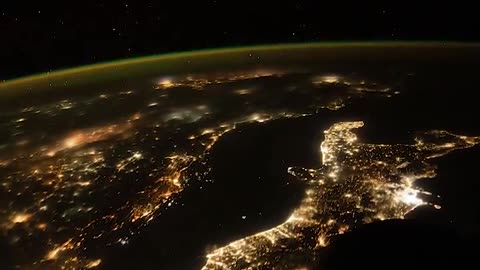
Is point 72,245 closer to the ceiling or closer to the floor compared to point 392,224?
closer to the floor

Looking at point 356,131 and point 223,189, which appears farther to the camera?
point 356,131

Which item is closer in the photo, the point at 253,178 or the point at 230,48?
the point at 253,178

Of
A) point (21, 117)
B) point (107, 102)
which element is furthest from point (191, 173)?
point (21, 117)

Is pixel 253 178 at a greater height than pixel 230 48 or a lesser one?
lesser

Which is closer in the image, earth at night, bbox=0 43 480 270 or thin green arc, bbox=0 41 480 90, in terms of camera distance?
earth at night, bbox=0 43 480 270

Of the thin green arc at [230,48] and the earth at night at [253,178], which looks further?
the thin green arc at [230,48]

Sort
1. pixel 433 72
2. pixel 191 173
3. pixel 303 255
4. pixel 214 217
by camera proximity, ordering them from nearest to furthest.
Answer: pixel 303 255 → pixel 214 217 → pixel 191 173 → pixel 433 72

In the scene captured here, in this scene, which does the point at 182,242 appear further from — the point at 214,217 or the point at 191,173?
the point at 191,173

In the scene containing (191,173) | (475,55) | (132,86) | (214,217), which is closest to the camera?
(214,217)
